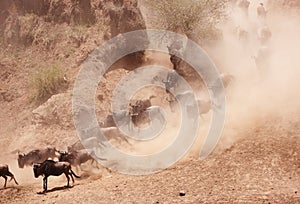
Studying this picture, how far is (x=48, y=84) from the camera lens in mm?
22766

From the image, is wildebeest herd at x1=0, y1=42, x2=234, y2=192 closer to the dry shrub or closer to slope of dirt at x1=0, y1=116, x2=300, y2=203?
slope of dirt at x1=0, y1=116, x2=300, y2=203

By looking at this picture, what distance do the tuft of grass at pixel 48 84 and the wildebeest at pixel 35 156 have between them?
527 cm

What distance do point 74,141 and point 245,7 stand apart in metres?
18.8

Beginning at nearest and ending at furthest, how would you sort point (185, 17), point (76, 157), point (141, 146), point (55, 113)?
point (76, 157) → point (141, 146) → point (55, 113) → point (185, 17)

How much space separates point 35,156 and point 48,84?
589cm

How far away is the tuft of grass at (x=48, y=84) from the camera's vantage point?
22719 millimetres

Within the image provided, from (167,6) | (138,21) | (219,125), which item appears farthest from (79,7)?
(219,125)

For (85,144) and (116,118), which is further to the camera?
(116,118)

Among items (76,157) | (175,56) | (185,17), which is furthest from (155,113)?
(185,17)

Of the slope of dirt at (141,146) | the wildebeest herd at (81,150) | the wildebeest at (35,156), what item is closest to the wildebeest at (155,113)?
the wildebeest herd at (81,150)

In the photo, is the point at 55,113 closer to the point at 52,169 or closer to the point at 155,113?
the point at 155,113

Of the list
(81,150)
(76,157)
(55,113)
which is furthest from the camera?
(55,113)

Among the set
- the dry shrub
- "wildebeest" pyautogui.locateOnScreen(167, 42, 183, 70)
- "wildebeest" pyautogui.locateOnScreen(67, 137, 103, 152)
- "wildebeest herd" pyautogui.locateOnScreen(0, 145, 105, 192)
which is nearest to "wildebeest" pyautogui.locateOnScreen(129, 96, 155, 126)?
"wildebeest" pyautogui.locateOnScreen(67, 137, 103, 152)

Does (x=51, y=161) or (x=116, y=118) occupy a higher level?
(x=116, y=118)
